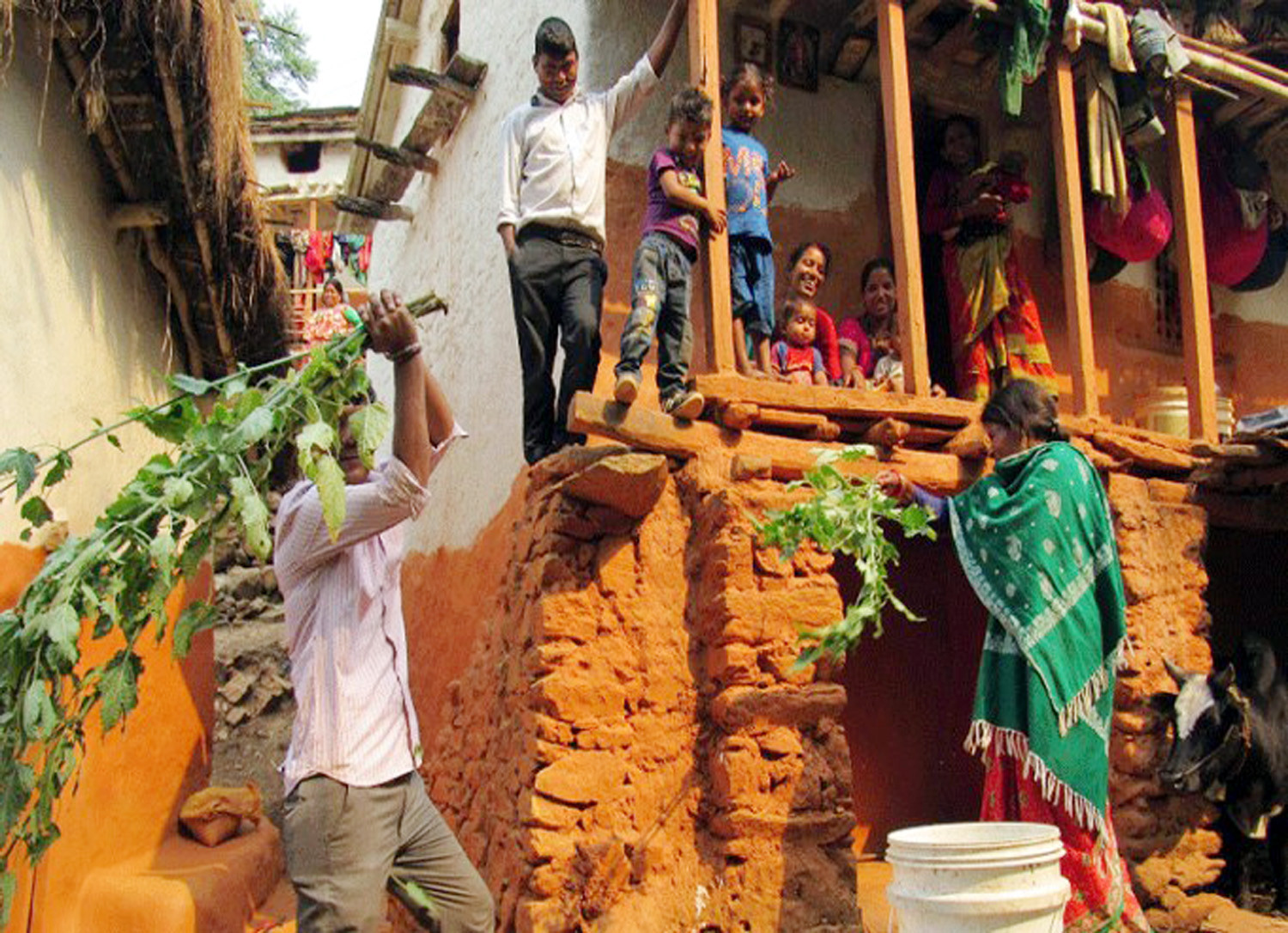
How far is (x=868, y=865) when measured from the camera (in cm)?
670

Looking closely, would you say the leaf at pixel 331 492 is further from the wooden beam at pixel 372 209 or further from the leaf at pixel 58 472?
the wooden beam at pixel 372 209

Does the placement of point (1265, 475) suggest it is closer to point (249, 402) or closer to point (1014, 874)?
point (1014, 874)

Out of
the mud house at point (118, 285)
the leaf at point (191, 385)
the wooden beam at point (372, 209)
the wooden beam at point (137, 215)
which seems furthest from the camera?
the wooden beam at point (372, 209)

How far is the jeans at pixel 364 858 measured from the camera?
2.90 metres

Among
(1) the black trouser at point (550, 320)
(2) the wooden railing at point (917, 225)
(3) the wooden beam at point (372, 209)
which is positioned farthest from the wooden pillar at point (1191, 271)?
(3) the wooden beam at point (372, 209)

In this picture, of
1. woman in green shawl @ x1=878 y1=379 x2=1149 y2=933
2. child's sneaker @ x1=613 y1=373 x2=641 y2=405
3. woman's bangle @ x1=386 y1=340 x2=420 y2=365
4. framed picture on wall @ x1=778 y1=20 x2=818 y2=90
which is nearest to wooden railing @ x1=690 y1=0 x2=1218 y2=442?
child's sneaker @ x1=613 y1=373 x2=641 y2=405

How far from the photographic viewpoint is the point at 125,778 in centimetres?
569

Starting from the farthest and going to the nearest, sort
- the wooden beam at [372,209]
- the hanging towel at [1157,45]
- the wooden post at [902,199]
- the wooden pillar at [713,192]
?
the wooden beam at [372,209], the hanging towel at [1157,45], the wooden post at [902,199], the wooden pillar at [713,192]

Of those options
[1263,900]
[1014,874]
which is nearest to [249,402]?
[1014,874]

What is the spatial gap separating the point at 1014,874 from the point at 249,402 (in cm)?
240

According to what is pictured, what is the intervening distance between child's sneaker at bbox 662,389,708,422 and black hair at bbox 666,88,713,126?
48.2 inches

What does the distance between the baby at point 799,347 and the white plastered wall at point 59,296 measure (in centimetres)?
302

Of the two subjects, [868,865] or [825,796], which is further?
[868,865]

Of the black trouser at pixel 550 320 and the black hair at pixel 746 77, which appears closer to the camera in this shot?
the black trouser at pixel 550 320
